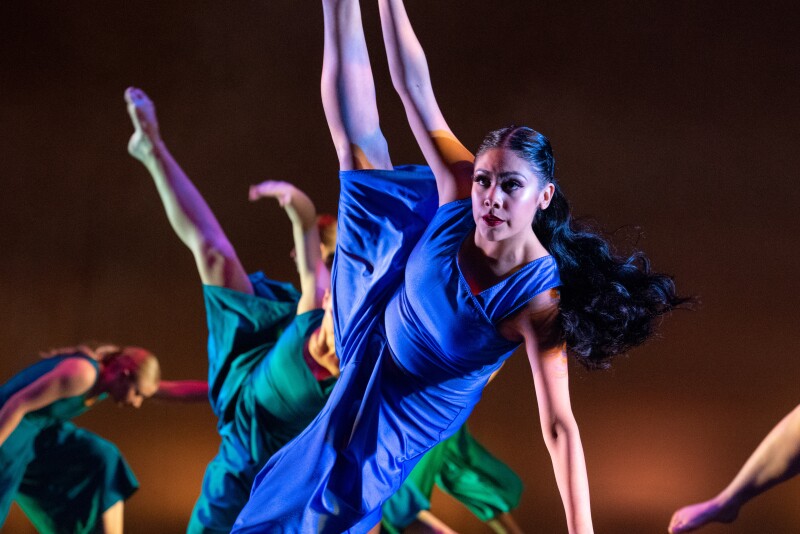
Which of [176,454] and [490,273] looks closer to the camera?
[490,273]

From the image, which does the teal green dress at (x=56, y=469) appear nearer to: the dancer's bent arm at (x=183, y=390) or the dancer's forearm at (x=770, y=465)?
the dancer's bent arm at (x=183, y=390)

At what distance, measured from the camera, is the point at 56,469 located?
3.05m

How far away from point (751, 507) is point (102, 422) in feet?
7.78

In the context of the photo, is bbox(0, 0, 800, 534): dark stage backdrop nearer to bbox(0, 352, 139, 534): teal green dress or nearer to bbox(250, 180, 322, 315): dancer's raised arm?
bbox(250, 180, 322, 315): dancer's raised arm

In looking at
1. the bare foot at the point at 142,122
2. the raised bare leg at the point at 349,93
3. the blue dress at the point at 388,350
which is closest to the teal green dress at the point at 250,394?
the bare foot at the point at 142,122

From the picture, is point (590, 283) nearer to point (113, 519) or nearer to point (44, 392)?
point (44, 392)

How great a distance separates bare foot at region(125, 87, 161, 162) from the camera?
135 inches

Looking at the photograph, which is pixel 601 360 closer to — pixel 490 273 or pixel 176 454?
pixel 490 273

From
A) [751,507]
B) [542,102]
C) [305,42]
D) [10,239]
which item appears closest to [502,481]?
[751,507]

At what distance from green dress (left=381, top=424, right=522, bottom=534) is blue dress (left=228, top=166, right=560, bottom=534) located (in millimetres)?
1148

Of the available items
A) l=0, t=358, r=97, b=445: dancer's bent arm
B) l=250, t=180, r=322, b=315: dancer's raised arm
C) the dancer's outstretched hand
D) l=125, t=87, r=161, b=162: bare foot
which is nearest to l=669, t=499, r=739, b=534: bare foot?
l=250, t=180, r=322, b=315: dancer's raised arm

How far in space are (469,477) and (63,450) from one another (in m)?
1.41

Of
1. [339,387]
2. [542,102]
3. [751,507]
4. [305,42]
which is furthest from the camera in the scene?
[305,42]

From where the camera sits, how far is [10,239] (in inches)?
141
